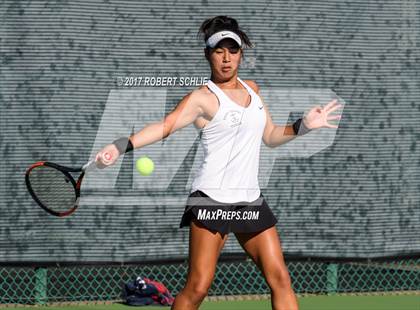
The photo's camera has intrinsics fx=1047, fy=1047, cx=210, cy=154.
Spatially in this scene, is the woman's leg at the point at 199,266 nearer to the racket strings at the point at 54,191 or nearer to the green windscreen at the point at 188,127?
the racket strings at the point at 54,191

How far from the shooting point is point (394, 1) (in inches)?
337

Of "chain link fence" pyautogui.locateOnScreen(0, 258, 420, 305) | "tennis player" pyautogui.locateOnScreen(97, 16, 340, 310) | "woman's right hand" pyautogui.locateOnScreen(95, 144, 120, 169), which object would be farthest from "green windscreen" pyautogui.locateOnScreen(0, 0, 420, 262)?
"woman's right hand" pyautogui.locateOnScreen(95, 144, 120, 169)

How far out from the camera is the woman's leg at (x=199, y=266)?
5457mm

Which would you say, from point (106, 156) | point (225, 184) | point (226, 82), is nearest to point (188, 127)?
point (226, 82)

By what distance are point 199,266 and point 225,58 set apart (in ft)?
3.64

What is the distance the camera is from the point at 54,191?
6.43 meters

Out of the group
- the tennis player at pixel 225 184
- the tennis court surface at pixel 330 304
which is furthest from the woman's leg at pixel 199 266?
the tennis court surface at pixel 330 304

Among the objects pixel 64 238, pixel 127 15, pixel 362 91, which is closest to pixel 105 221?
pixel 64 238

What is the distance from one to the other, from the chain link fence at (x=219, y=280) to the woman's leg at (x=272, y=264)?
2562mm

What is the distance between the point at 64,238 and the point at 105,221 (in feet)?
1.09

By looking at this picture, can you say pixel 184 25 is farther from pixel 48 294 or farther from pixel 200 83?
pixel 48 294

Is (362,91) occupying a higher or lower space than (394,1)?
lower

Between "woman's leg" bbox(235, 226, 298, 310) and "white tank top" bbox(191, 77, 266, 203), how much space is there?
0.22 metres

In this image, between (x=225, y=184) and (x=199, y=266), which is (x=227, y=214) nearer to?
(x=225, y=184)
